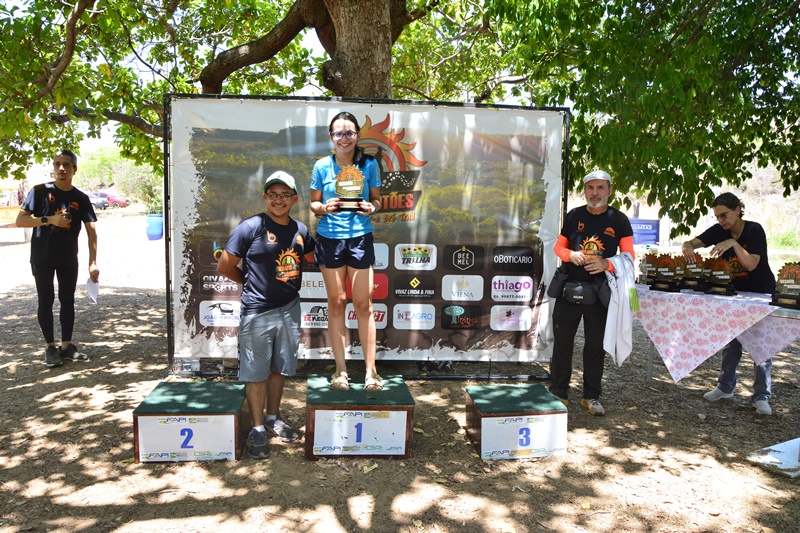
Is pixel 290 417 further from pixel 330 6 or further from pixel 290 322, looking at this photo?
pixel 330 6

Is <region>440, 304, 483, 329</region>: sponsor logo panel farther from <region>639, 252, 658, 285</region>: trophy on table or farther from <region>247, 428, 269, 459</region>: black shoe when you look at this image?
<region>247, 428, 269, 459</region>: black shoe

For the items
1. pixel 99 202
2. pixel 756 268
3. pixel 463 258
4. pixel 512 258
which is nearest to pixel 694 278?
pixel 756 268

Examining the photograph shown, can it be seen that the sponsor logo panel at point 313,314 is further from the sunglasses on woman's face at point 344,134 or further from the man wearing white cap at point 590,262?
the man wearing white cap at point 590,262

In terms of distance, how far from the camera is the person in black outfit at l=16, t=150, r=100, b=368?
5758mm

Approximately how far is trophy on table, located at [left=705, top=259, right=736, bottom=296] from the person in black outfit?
5533 mm

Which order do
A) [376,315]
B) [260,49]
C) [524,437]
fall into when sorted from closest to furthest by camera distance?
[524,437], [376,315], [260,49]

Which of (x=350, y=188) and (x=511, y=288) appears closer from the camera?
(x=350, y=188)

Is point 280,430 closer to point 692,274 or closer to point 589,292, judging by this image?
point 589,292

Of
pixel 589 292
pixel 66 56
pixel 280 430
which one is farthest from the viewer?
pixel 66 56

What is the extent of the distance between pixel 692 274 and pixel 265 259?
3.43m

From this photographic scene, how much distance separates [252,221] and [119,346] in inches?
148

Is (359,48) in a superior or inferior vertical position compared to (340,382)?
superior

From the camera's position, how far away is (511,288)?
224 inches

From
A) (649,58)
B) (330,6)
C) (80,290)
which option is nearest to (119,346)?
(330,6)
